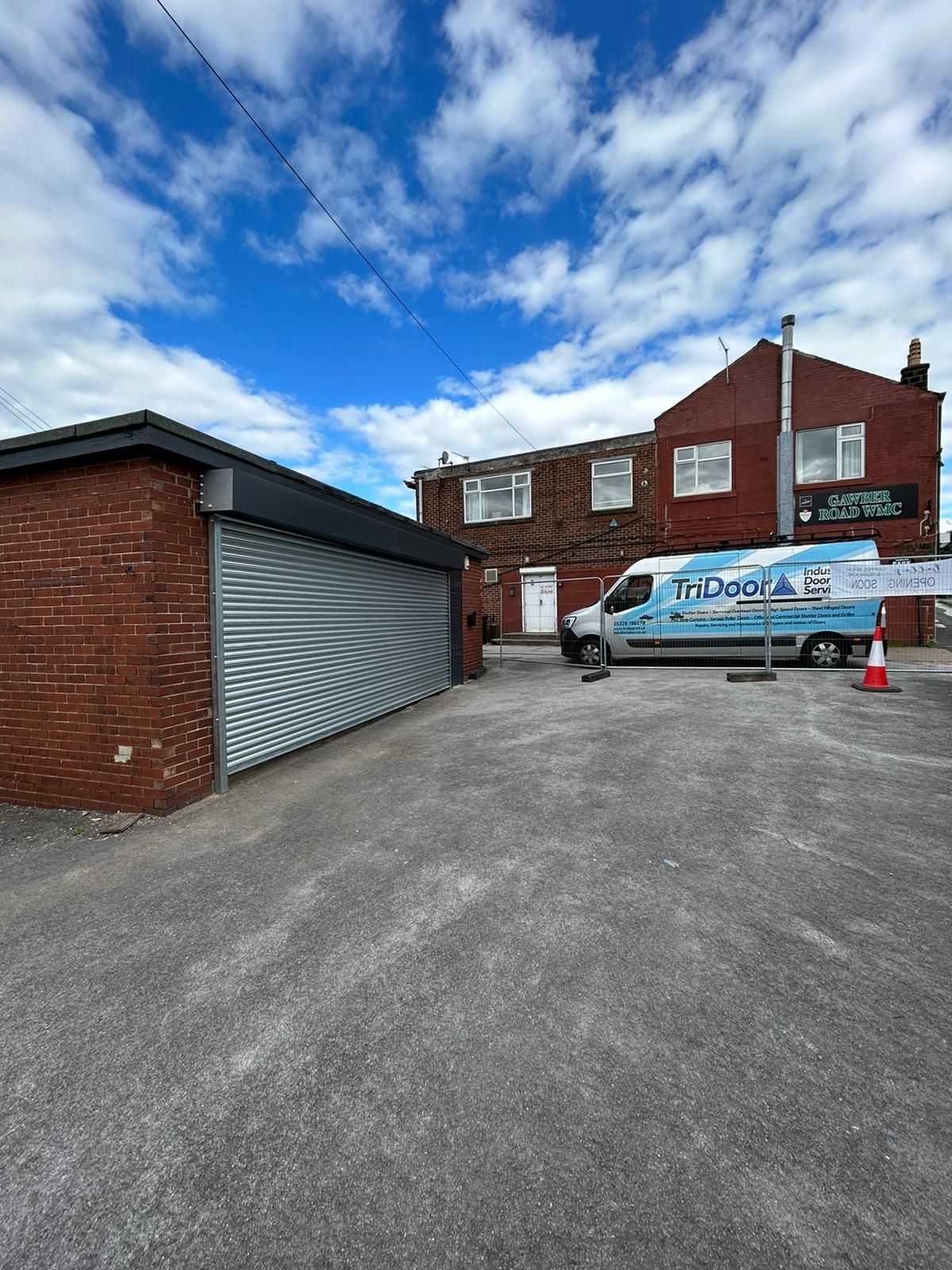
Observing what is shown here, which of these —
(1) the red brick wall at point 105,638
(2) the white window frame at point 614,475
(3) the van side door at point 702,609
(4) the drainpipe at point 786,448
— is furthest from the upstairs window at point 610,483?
(1) the red brick wall at point 105,638

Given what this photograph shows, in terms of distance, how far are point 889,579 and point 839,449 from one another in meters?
8.12

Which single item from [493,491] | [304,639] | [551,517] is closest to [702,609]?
[304,639]

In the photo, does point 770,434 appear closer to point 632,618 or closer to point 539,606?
point 539,606

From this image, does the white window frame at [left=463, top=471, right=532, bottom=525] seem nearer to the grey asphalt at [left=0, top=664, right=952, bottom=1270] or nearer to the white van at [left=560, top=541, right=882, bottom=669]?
the white van at [left=560, top=541, right=882, bottom=669]

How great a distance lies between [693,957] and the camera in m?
2.38

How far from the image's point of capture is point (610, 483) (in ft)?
61.0

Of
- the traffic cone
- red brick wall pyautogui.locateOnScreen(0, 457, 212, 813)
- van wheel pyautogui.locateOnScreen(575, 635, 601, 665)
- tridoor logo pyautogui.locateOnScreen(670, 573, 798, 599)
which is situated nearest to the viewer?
red brick wall pyautogui.locateOnScreen(0, 457, 212, 813)

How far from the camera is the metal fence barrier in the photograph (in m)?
10.1

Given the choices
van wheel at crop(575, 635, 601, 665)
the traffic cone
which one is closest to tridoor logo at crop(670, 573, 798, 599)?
van wheel at crop(575, 635, 601, 665)

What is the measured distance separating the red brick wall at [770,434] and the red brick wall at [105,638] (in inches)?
622

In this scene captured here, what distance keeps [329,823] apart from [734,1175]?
3061 mm

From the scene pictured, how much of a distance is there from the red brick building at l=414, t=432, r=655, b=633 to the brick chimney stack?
677 cm

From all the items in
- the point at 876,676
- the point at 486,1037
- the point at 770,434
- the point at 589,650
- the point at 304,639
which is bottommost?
the point at 486,1037

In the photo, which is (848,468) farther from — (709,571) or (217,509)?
(217,509)
